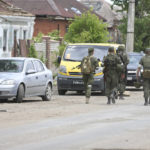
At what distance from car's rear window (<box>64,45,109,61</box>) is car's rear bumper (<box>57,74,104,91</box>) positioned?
90 cm

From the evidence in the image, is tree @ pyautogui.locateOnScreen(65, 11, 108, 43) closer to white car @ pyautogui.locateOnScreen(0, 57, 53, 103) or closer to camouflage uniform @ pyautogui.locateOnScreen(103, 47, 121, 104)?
white car @ pyautogui.locateOnScreen(0, 57, 53, 103)

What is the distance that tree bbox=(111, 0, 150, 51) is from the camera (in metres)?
52.6

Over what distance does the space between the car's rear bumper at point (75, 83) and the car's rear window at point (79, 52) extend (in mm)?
901

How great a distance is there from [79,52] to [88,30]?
11.2 metres

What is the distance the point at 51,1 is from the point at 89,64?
160 feet

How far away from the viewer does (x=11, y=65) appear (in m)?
21.3

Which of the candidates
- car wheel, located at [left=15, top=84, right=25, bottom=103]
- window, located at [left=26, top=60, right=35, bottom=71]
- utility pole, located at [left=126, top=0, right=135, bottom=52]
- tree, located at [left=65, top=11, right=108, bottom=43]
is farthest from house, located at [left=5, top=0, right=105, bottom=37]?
car wheel, located at [left=15, top=84, right=25, bottom=103]

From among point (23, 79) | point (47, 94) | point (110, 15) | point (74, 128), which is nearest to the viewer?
point (74, 128)

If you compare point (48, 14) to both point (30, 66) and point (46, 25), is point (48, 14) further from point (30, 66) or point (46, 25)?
point (30, 66)

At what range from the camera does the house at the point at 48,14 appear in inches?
2559

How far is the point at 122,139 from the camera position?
1106 cm

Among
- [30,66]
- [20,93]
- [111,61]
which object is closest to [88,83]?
[111,61]

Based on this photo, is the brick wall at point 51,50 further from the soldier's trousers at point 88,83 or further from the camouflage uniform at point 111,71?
the camouflage uniform at point 111,71

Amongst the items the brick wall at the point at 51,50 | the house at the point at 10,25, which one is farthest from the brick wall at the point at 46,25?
the brick wall at the point at 51,50
